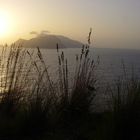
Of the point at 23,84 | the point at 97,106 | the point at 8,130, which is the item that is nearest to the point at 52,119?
the point at 8,130

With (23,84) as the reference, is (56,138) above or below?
below

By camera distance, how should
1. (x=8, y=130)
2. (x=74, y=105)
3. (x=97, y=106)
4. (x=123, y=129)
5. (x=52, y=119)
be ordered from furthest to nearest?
1. (x=97, y=106)
2. (x=74, y=105)
3. (x=52, y=119)
4. (x=8, y=130)
5. (x=123, y=129)

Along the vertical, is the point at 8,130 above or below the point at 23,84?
below

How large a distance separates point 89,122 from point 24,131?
4.14ft

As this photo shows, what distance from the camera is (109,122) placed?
14.3 feet

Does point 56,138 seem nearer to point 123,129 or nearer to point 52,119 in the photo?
point 52,119

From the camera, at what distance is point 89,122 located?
5668 millimetres

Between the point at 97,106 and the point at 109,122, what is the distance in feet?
9.38

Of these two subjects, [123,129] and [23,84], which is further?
[23,84]

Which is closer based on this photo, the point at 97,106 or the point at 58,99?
the point at 58,99

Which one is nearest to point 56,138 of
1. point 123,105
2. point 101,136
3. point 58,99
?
point 101,136

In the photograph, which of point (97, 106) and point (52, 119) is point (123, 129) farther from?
point (97, 106)

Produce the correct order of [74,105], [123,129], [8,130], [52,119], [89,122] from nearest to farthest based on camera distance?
[123,129] < [8,130] < [52,119] < [89,122] < [74,105]

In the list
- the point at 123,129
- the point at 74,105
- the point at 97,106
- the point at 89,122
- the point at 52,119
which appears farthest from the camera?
the point at 97,106
